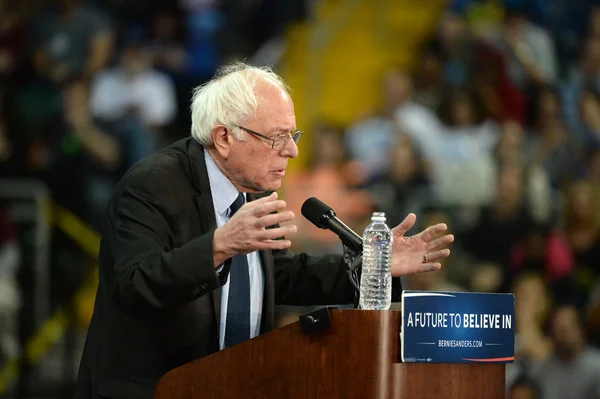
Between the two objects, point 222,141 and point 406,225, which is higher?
point 222,141

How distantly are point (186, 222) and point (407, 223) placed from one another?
67cm

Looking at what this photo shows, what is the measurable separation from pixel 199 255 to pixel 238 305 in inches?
21.1

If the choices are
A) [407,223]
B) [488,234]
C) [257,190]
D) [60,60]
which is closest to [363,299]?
[407,223]

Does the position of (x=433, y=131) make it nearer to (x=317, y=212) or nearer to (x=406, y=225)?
(x=406, y=225)

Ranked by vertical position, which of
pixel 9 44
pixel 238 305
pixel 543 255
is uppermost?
pixel 9 44

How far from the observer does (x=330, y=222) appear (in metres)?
2.86

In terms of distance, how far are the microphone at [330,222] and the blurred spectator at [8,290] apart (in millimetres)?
4117

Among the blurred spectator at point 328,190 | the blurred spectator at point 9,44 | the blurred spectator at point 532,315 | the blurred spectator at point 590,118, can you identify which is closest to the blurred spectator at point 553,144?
the blurred spectator at point 590,118

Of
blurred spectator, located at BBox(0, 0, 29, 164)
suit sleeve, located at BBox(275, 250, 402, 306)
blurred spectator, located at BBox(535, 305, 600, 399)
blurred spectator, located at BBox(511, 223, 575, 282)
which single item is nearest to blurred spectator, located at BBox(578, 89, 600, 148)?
blurred spectator, located at BBox(511, 223, 575, 282)

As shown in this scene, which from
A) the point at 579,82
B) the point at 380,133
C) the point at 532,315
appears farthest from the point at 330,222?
the point at 579,82

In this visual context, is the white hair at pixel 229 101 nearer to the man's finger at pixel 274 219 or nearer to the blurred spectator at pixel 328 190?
the man's finger at pixel 274 219

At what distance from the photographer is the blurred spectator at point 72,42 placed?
8.16 meters

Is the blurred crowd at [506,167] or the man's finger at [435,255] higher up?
the blurred crowd at [506,167]

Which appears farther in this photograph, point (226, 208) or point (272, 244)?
point (226, 208)
